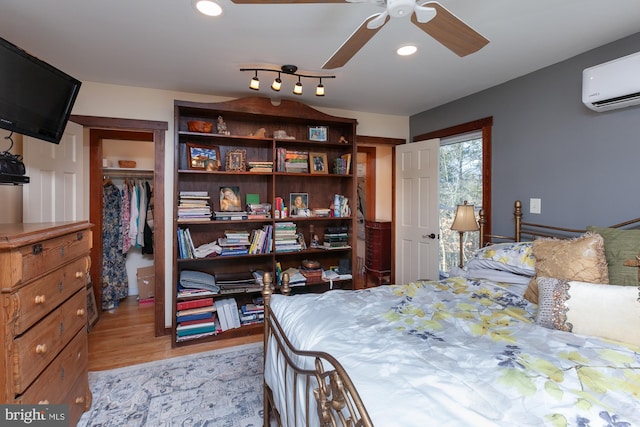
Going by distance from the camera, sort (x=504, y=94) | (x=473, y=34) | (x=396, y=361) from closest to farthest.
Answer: (x=396, y=361), (x=473, y=34), (x=504, y=94)

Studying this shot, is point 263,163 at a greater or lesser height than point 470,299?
greater

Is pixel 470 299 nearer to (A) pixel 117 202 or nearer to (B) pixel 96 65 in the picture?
(B) pixel 96 65

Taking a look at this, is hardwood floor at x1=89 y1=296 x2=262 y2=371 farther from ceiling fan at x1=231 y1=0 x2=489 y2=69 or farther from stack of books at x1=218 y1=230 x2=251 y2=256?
ceiling fan at x1=231 y1=0 x2=489 y2=69

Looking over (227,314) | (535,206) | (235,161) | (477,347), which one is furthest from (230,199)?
(535,206)

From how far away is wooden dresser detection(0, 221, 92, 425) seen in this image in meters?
1.20

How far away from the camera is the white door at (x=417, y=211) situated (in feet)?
11.2

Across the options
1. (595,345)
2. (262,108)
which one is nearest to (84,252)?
(262,108)

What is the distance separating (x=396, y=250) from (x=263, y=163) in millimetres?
2044

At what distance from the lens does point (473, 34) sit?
1.40m

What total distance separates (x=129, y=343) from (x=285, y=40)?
292 cm

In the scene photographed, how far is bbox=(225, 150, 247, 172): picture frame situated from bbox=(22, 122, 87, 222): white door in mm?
1269

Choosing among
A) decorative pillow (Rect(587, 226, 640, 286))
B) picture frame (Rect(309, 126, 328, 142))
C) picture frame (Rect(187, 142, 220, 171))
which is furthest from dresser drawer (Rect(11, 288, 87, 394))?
decorative pillow (Rect(587, 226, 640, 286))

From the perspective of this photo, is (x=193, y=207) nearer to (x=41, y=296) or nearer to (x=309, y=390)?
(x=41, y=296)

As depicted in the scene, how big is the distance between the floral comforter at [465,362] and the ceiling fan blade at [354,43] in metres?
1.30
